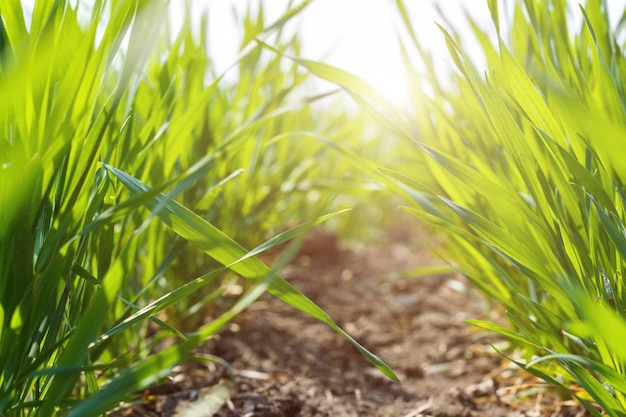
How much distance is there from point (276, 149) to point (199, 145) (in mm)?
340

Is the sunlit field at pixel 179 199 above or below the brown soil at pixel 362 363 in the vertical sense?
above

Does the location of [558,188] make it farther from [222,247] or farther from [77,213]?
[77,213]

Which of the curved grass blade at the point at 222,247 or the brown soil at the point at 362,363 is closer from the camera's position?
the curved grass blade at the point at 222,247

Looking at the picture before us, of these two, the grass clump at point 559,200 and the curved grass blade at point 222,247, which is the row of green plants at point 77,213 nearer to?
the curved grass blade at point 222,247

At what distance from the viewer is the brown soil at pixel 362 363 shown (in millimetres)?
866

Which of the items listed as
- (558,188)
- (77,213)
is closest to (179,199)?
(77,213)

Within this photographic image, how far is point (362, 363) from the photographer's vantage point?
1171 mm

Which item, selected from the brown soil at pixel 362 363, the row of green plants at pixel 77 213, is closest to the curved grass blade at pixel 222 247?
the row of green plants at pixel 77 213

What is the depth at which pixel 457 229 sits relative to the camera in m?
0.63

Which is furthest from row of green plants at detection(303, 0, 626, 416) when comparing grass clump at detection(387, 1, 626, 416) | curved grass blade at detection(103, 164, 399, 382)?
curved grass blade at detection(103, 164, 399, 382)

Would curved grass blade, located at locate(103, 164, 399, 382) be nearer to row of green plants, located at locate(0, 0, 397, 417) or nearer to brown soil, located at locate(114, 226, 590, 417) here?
row of green plants, located at locate(0, 0, 397, 417)

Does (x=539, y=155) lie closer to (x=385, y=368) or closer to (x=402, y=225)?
(x=385, y=368)

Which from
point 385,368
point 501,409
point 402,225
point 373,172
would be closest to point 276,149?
point 373,172

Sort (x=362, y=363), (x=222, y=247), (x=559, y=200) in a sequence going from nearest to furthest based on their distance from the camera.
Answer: (x=222, y=247), (x=559, y=200), (x=362, y=363)
